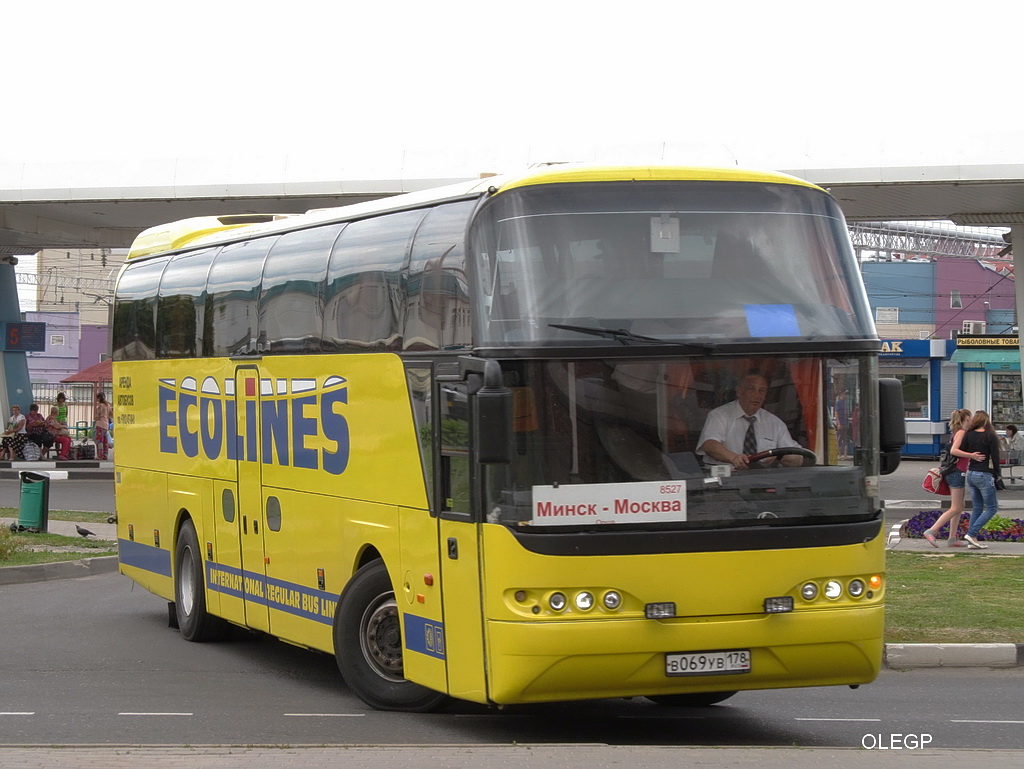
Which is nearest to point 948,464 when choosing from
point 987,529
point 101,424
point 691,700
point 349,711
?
point 987,529

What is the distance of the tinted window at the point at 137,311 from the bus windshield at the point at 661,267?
654cm

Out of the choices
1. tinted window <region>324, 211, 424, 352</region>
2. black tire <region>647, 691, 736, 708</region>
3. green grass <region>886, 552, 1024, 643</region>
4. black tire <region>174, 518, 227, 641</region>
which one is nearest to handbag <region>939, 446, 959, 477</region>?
green grass <region>886, 552, 1024, 643</region>

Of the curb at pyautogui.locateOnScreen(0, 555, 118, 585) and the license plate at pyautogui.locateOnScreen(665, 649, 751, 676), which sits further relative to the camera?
the curb at pyautogui.locateOnScreen(0, 555, 118, 585)

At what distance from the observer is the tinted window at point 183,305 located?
12.4 meters

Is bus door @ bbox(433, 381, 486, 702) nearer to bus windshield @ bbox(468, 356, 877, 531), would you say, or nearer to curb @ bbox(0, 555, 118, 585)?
bus windshield @ bbox(468, 356, 877, 531)

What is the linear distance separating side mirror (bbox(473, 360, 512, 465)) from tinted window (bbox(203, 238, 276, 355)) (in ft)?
13.8

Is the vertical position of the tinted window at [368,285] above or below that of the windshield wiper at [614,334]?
above

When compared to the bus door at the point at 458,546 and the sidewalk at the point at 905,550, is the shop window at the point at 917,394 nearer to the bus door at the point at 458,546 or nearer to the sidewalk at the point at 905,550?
the sidewalk at the point at 905,550

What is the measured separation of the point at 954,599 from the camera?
13.6 metres

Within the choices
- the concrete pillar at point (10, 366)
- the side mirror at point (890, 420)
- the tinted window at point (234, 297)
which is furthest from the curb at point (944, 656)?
the concrete pillar at point (10, 366)

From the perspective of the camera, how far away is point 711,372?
7598mm

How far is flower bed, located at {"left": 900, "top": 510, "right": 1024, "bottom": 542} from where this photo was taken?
64.0 ft

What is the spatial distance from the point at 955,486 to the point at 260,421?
10.6 meters

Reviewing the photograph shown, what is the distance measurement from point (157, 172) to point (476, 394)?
2546cm
